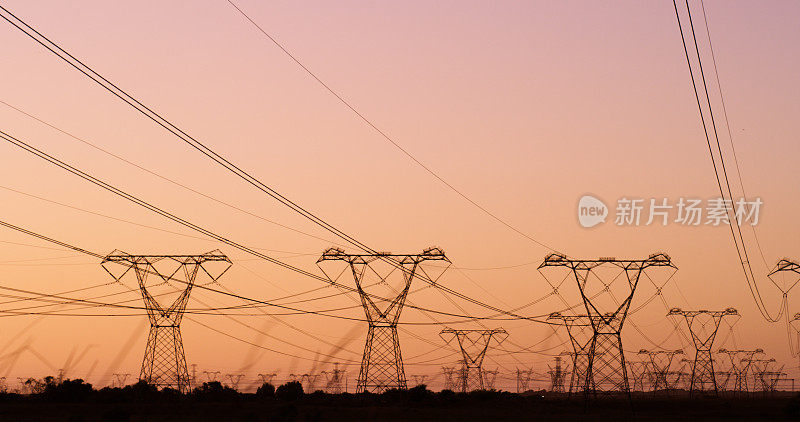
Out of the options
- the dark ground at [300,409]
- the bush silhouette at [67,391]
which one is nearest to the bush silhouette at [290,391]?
the dark ground at [300,409]

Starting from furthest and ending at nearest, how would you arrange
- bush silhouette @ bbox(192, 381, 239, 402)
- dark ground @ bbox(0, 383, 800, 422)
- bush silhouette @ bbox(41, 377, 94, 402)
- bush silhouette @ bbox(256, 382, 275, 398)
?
bush silhouette @ bbox(256, 382, 275, 398)
bush silhouette @ bbox(192, 381, 239, 402)
bush silhouette @ bbox(41, 377, 94, 402)
dark ground @ bbox(0, 383, 800, 422)

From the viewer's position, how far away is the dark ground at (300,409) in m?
73.3

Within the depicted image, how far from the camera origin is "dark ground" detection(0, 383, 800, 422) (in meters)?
73.3

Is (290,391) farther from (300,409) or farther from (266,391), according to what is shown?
(300,409)

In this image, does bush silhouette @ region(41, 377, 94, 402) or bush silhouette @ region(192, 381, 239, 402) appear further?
bush silhouette @ region(192, 381, 239, 402)

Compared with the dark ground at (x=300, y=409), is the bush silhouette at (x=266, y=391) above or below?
above

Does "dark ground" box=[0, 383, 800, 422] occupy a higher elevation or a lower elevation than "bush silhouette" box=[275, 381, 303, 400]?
lower

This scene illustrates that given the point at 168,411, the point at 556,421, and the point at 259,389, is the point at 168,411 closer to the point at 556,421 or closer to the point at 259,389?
the point at 556,421

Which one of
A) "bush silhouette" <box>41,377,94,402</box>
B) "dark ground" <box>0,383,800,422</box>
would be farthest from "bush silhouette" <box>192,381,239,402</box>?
"bush silhouette" <box>41,377,94,402</box>

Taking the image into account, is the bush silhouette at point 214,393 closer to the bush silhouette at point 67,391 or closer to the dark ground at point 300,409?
the dark ground at point 300,409

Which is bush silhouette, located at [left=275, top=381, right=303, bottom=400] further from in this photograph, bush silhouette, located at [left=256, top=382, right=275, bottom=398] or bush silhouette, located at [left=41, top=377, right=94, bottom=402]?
bush silhouette, located at [left=41, top=377, right=94, bottom=402]

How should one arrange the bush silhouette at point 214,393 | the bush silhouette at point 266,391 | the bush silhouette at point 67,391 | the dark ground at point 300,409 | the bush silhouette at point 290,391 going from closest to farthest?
the dark ground at point 300,409, the bush silhouette at point 67,391, the bush silhouette at point 214,393, the bush silhouette at point 290,391, the bush silhouette at point 266,391

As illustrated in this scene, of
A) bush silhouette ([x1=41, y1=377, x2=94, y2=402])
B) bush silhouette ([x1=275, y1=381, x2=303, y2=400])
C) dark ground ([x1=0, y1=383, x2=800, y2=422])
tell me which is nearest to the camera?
dark ground ([x1=0, y1=383, x2=800, y2=422])

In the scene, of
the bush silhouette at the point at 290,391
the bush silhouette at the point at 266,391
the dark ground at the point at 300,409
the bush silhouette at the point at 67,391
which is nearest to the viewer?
the dark ground at the point at 300,409
